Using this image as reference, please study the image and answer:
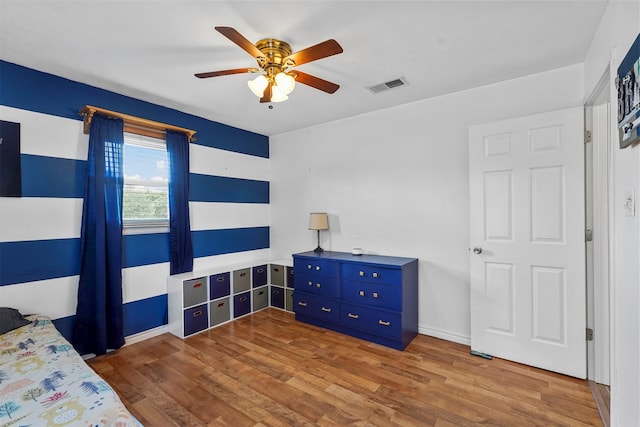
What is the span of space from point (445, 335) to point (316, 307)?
139 centimetres

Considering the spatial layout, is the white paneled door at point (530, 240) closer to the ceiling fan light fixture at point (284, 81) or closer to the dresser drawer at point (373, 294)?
the dresser drawer at point (373, 294)

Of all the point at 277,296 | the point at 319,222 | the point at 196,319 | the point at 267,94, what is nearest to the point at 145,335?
the point at 196,319

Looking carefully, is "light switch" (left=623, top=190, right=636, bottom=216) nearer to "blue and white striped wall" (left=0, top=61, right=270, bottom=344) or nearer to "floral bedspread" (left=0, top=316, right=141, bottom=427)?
"floral bedspread" (left=0, top=316, right=141, bottom=427)

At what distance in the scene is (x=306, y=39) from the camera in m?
2.03

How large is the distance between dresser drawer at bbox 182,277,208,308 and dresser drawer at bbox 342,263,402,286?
5.20 feet

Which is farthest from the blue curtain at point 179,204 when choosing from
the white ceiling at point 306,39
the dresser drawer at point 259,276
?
the dresser drawer at point 259,276

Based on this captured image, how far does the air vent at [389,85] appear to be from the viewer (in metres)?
2.72

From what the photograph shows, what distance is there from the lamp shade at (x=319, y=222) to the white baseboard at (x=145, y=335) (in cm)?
202

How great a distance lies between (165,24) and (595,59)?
2846mm

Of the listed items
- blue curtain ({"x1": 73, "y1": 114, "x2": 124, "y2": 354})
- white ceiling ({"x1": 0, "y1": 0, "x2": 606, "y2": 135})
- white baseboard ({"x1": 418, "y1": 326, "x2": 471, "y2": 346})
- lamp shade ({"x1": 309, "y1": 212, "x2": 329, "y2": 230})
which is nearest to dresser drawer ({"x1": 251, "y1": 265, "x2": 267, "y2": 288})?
lamp shade ({"x1": 309, "y1": 212, "x2": 329, "y2": 230})

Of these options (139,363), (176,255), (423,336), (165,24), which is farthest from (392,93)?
(139,363)

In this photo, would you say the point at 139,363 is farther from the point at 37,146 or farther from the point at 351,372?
the point at 37,146

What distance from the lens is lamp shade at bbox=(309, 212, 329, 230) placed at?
12.4ft

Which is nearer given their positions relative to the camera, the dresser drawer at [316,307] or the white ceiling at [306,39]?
the white ceiling at [306,39]
